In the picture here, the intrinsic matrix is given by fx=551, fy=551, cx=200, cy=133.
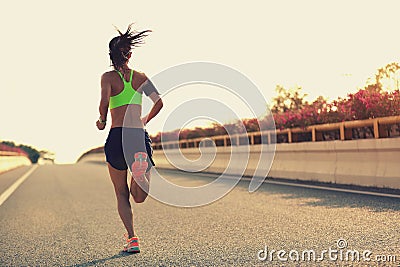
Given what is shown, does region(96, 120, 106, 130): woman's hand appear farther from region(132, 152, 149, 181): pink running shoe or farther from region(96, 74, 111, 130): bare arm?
region(132, 152, 149, 181): pink running shoe

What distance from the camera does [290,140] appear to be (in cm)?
1508

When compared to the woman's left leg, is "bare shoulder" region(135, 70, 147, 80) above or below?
above

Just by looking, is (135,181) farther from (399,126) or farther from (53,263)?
(399,126)

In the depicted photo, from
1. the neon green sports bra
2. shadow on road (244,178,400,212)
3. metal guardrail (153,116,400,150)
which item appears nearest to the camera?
the neon green sports bra

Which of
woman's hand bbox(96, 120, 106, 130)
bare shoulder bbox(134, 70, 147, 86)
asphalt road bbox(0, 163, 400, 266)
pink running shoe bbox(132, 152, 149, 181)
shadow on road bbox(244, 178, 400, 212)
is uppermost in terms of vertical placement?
bare shoulder bbox(134, 70, 147, 86)

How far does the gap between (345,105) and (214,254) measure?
1005 cm

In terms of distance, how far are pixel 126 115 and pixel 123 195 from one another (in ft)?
2.83

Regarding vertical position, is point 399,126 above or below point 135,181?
above

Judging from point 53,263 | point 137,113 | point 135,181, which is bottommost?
point 53,263

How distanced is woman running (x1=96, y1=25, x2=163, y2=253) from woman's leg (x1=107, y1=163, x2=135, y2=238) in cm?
3

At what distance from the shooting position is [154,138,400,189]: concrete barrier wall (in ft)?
32.0

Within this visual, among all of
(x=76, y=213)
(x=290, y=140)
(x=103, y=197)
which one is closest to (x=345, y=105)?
(x=290, y=140)

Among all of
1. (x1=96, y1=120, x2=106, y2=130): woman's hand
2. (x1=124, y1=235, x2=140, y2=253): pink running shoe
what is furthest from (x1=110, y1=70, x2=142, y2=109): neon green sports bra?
(x1=124, y1=235, x2=140, y2=253): pink running shoe

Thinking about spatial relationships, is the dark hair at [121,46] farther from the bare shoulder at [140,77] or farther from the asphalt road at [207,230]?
the asphalt road at [207,230]
